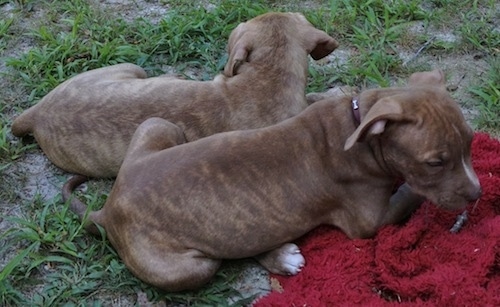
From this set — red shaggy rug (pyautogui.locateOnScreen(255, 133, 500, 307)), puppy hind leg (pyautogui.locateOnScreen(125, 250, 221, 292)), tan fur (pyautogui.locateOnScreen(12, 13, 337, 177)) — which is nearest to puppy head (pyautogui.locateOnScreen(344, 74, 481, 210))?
red shaggy rug (pyautogui.locateOnScreen(255, 133, 500, 307))

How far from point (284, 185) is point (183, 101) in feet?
3.95

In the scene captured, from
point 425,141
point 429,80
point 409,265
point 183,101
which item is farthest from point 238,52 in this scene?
point 409,265

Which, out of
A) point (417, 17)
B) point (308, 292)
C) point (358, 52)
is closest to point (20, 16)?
point (358, 52)

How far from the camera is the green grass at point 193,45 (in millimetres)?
6594

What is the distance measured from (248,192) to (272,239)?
13.6 inches

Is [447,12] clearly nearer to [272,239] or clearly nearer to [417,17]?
[417,17]

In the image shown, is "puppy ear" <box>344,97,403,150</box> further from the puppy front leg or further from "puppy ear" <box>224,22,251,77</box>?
"puppy ear" <box>224,22,251,77</box>

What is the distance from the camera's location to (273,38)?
6.55 metres

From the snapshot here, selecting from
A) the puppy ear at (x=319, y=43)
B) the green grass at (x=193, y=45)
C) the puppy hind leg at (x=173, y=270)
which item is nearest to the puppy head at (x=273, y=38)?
the puppy ear at (x=319, y=43)

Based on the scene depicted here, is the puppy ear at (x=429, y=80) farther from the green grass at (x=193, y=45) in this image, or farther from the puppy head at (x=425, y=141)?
the green grass at (x=193, y=45)

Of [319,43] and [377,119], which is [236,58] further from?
[377,119]

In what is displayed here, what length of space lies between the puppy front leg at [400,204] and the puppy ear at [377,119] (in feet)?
2.24

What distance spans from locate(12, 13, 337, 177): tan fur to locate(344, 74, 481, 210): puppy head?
4.46 ft

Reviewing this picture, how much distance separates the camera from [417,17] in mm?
7852
